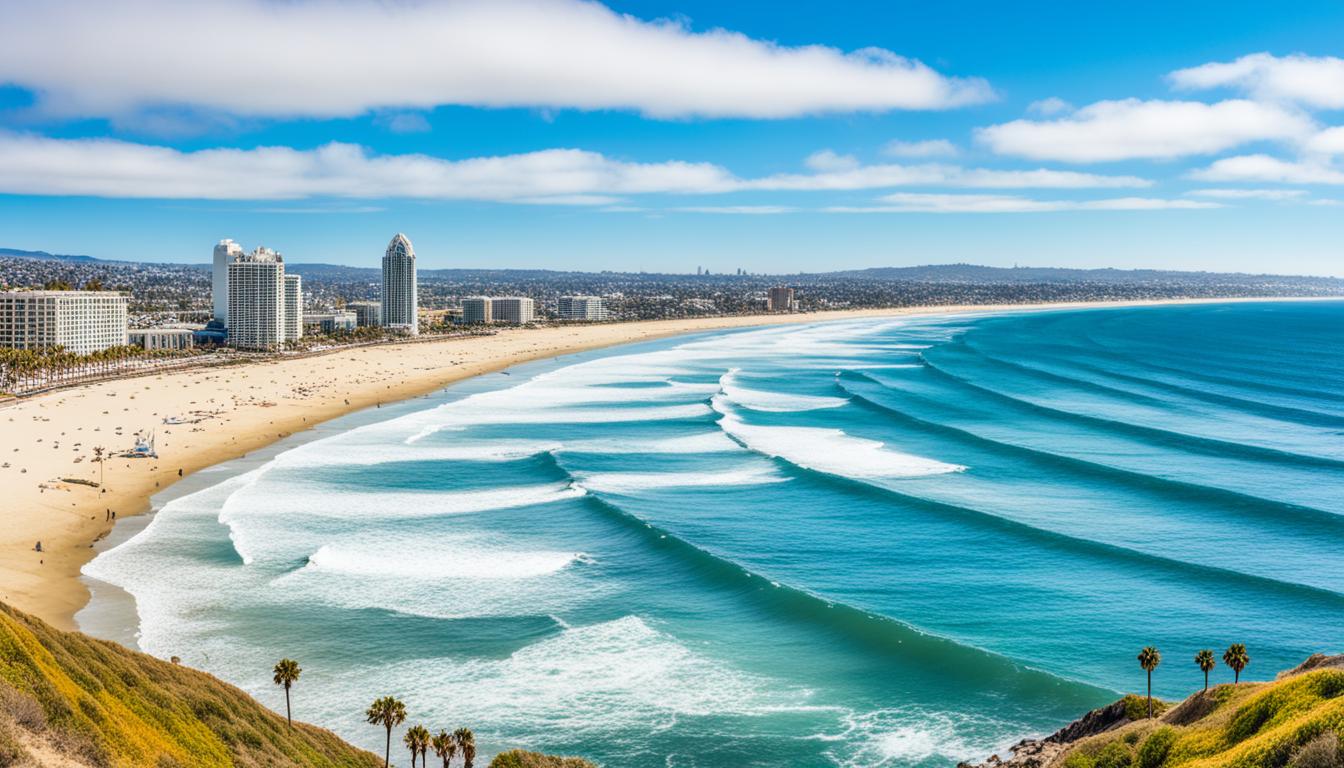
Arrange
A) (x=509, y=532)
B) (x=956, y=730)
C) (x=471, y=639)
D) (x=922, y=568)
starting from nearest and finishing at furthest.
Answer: (x=956, y=730) < (x=471, y=639) < (x=922, y=568) < (x=509, y=532)

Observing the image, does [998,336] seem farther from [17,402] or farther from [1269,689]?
[1269,689]

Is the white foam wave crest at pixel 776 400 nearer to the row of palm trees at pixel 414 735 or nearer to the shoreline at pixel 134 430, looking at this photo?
the shoreline at pixel 134 430

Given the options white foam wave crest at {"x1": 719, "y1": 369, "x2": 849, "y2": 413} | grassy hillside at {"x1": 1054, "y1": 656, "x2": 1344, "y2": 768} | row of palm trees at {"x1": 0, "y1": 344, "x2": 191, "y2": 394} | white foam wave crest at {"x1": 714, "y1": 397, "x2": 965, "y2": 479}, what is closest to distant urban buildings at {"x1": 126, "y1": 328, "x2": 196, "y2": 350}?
row of palm trees at {"x1": 0, "y1": 344, "x2": 191, "y2": 394}

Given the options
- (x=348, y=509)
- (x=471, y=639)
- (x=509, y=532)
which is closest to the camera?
(x=471, y=639)

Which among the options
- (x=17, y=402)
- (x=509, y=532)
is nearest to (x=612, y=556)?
(x=509, y=532)

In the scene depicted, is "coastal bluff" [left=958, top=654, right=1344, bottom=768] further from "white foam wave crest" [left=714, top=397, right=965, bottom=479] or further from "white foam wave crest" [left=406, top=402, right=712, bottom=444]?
"white foam wave crest" [left=406, top=402, right=712, bottom=444]

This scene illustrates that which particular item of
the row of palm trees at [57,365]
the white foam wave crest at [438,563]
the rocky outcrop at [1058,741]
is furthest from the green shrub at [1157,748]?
the row of palm trees at [57,365]
